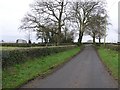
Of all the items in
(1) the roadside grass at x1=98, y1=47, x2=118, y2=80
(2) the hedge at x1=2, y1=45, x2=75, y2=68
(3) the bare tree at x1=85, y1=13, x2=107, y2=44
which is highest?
(3) the bare tree at x1=85, y1=13, x2=107, y2=44

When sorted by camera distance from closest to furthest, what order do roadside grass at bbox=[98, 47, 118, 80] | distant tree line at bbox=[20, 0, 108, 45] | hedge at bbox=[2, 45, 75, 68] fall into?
hedge at bbox=[2, 45, 75, 68], roadside grass at bbox=[98, 47, 118, 80], distant tree line at bbox=[20, 0, 108, 45]

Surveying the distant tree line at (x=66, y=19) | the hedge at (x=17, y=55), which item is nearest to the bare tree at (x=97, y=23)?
the distant tree line at (x=66, y=19)

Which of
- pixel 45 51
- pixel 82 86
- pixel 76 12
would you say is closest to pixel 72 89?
pixel 82 86

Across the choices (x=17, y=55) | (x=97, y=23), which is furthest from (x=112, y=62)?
(x=97, y=23)

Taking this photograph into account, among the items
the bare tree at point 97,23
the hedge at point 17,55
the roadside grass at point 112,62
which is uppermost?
the bare tree at point 97,23

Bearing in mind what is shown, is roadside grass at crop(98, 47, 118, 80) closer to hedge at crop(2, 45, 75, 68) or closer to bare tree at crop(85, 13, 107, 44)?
hedge at crop(2, 45, 75, 68)

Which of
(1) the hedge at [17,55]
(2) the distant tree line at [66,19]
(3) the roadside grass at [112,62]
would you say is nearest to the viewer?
(1) the hedge at [17,55]

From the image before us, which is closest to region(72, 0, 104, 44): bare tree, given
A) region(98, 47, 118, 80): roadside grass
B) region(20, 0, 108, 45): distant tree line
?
region(20, 0, 108, 45): distant tree line

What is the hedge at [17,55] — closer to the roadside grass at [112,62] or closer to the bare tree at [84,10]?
the roadside grass at [112,62]

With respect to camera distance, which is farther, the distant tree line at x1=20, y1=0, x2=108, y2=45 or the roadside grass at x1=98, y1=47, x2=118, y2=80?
the distant tree line at x1=20, y1=0, x2=108, y2=45

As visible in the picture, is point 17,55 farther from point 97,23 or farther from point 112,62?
point 97,23

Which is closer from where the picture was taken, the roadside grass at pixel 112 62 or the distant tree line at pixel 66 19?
the roadside grass at pixel 112 62

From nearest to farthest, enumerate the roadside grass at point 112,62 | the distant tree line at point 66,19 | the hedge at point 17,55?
the hedge at point 17,55, the roadside grass at point 112,62, the distant tree line at point 66,19

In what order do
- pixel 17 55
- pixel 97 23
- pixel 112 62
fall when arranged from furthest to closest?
pixel 97 23 < pixel 112 62 < pixel 17 55
